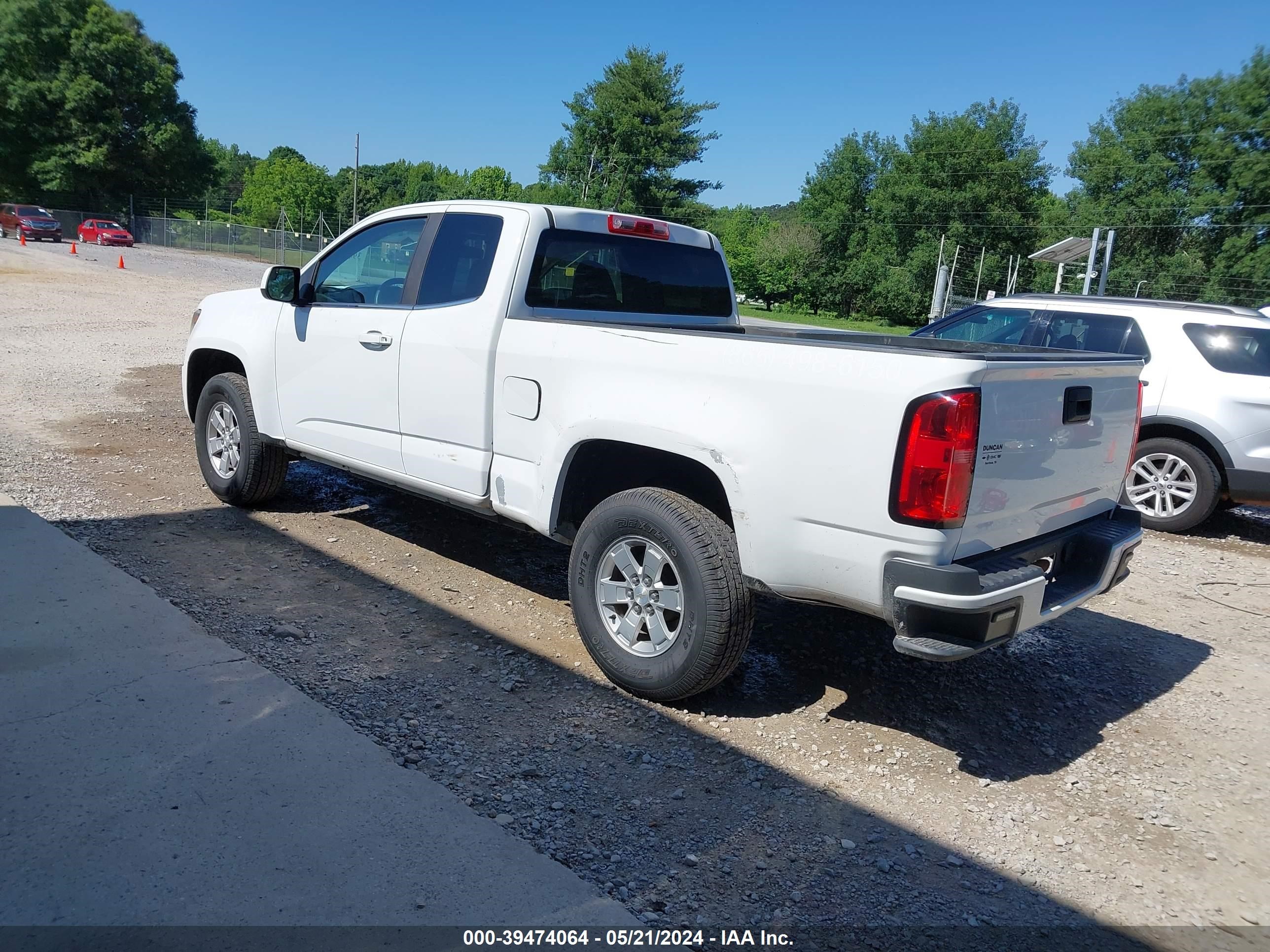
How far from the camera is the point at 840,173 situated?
77.5 m

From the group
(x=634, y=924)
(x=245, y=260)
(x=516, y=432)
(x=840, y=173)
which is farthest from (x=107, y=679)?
(x=840, y=173)

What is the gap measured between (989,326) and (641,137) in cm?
5863

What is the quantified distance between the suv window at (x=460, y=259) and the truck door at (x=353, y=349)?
14 centimetres

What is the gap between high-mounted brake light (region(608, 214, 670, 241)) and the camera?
498 cm

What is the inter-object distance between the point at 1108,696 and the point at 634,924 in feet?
9.70

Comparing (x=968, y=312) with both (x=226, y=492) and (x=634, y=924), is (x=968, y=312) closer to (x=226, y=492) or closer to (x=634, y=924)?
(x=226, y=492)

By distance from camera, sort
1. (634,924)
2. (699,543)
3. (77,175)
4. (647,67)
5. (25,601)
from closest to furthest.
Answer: (634,924)
(699,543)
(25,601)
(77,175)
(647,67)

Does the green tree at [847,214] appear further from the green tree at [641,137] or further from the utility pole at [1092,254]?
the utility pole at [1092,254]

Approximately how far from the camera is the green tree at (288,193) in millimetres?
104750

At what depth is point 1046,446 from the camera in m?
3.48

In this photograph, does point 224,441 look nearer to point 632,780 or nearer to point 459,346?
point 459,346

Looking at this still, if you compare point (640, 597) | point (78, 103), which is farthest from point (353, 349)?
point (78, 103)

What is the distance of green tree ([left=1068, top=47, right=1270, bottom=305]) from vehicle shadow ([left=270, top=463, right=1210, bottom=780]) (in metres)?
55.8

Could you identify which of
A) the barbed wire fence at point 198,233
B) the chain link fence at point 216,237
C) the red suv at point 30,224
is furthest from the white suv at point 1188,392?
the red suv at point 30,224
